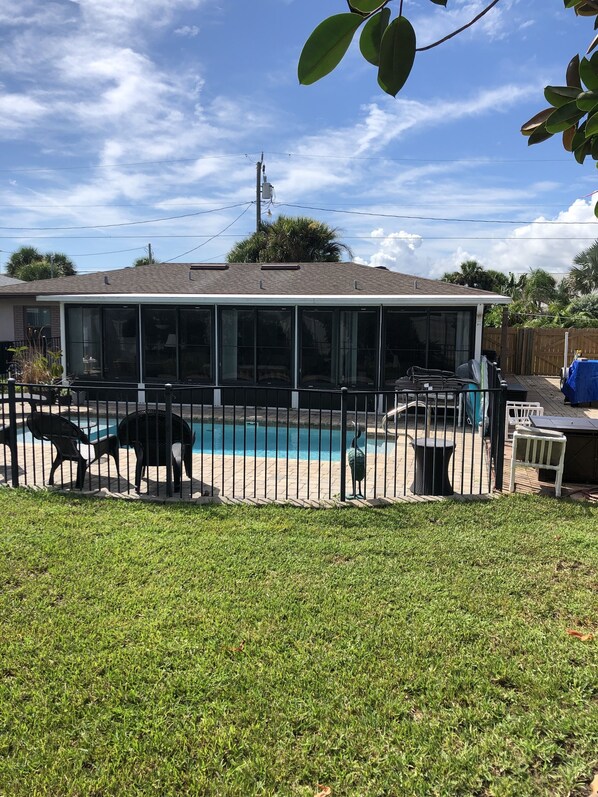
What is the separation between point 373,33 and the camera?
105 centimetres

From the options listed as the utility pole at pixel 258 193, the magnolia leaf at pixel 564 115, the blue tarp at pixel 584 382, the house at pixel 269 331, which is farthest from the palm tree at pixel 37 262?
the magnolia leaf at pixel 564 115

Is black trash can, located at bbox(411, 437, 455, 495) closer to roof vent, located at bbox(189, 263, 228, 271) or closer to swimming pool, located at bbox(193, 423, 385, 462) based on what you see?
swimming pool, located at bbox(193, 423, 385, 462)

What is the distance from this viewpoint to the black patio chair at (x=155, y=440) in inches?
259

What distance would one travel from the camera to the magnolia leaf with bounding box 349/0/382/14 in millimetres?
1007

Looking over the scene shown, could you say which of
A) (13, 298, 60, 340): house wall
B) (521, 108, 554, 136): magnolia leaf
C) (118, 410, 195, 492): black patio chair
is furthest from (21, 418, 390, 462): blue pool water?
(13, 298, 60, 340): house wall

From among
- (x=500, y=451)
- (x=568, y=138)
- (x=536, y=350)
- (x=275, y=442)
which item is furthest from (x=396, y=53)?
(x=536, y=350)

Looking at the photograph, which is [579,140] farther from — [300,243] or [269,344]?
[300,243]

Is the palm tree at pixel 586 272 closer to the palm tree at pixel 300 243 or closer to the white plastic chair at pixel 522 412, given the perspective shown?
the palm tree at pixel 300 243

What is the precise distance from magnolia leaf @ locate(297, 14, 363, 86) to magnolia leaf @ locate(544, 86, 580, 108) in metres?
0.59

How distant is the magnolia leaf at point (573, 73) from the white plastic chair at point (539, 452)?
5412mm

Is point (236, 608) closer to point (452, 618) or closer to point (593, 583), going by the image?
point (452, 618)

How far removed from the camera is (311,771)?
7.47 feet

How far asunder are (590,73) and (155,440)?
6.19 m

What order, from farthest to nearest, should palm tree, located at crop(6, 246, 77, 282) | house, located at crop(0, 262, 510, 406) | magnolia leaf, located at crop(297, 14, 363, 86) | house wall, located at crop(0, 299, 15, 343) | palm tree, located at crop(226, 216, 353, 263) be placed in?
palm tree, located at crop(6, 246, 77, 282) → palm tree, located at crop(226, 216, 353, 263) → house wall, located at crop(0, 299, 15, 343) → house, located at crop(0, 262, 510, 406) → magnolia leaf, located at crop(297, 14, 363, 86)
